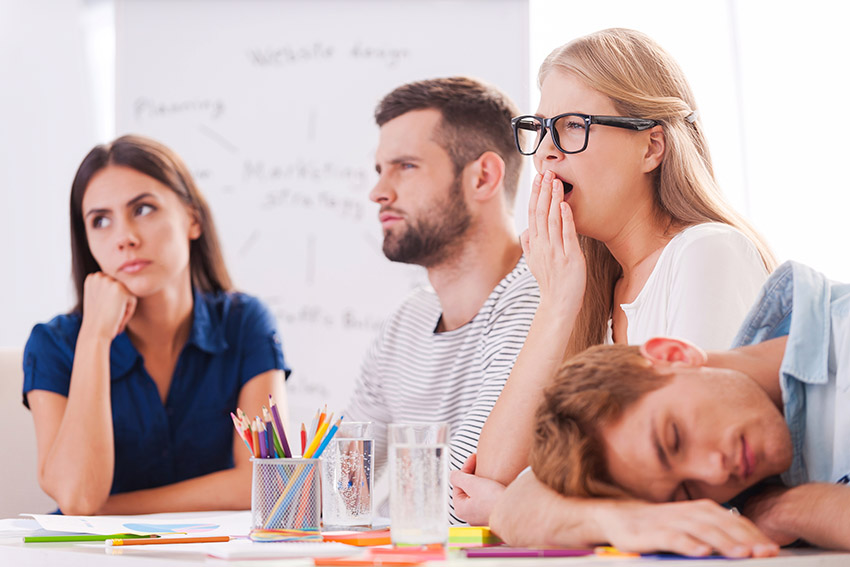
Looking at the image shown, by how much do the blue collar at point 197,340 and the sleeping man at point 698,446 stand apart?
124 cm

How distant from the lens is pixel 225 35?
9.85 ft

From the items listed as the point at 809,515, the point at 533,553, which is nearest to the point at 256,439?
the point at 533,553

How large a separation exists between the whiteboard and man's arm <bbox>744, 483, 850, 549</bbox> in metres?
1.96

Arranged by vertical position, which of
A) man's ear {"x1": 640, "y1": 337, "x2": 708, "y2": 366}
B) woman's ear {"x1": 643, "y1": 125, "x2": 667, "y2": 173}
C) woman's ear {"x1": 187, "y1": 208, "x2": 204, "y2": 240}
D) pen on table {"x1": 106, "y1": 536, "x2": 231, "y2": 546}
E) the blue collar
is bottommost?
pen on table {"x1": 106, "y1": 536, "x2": 231, "y2": 546}

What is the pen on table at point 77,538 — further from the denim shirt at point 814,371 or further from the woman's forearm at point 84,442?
the denim shirt at point 814,371

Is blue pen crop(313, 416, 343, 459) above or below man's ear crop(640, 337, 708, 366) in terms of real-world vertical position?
below

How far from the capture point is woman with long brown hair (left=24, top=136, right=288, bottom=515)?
6.05ft

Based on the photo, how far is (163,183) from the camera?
2.02 m

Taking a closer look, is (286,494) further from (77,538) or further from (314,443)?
(77,538)

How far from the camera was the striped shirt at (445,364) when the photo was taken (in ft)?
5.34

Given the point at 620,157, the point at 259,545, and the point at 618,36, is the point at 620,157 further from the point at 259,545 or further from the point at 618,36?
the point at 259,545

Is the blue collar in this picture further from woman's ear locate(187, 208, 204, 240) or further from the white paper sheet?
the white paper sheet

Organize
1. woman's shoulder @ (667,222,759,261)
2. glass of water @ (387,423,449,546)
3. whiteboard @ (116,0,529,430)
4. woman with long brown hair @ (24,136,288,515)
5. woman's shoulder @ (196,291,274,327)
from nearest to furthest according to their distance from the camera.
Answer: glass of water @ (387,423,449,546)
woman's shoulder @ (667,222,759,261)
woman with long brown hair @ (24,136,288,515)
woman's shoulder @ (196,291,274,327)
whiteboard @ (116,0,529,430)

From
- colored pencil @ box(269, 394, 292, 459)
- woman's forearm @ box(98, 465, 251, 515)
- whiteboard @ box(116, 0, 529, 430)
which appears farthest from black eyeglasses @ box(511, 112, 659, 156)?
whiteboard @ box(116, 0, 529, 430)
